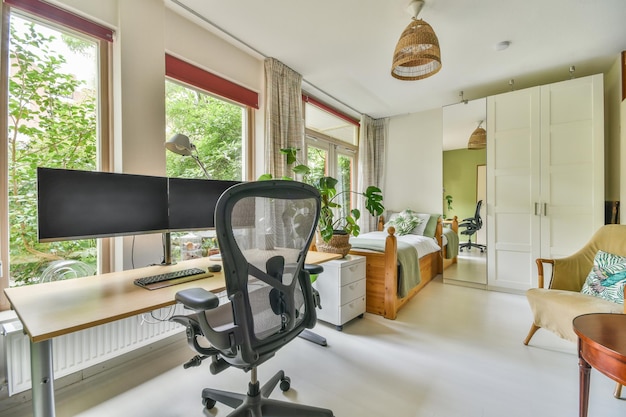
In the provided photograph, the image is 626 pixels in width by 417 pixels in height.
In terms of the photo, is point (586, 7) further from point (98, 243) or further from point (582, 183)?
point (98, 243)

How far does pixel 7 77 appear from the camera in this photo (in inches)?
60.0

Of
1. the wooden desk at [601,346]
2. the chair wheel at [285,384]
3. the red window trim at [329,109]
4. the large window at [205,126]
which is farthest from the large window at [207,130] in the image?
the wooden desk at [601,346]

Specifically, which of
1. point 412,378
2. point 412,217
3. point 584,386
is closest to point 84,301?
point 412,378

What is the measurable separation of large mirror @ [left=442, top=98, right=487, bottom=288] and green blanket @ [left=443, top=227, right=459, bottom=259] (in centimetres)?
6

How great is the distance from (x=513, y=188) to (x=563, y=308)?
1.94 metres

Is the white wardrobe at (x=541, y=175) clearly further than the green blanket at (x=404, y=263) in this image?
Yes

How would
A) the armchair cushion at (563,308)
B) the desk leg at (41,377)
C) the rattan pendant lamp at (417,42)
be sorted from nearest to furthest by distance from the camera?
1. the desk leg at (41,377)
2. the armchair cushion at (563,308)
3. the rattan pendant lamp at (417,42)

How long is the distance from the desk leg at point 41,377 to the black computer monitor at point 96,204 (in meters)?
0.58

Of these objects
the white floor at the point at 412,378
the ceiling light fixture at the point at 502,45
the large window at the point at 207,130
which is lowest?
the white floor at the point at 412,378

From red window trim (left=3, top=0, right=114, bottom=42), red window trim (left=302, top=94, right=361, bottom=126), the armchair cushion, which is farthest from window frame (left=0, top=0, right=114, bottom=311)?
the armchair cushion

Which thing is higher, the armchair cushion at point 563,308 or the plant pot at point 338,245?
the plant pot at point 338,245

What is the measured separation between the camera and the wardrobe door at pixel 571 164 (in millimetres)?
2842

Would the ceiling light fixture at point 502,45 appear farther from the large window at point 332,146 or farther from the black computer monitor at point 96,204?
the black computer monitor at point 96,204

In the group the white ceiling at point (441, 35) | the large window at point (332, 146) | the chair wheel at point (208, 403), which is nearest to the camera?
the chair wheel at point (208, 403)
